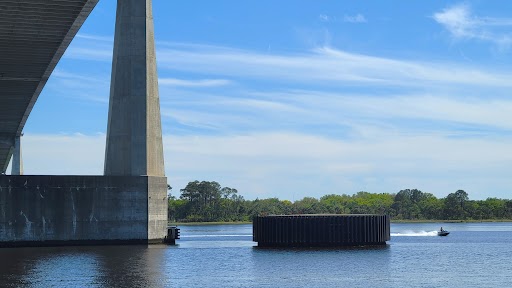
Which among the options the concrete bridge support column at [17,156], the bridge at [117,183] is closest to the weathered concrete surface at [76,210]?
the bridge at [117,183]

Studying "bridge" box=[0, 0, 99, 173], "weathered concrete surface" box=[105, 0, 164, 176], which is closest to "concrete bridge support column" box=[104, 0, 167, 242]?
"weathered concrete surface" box=[105, 0, 164, 176]

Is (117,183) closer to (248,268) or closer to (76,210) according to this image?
(76,210)

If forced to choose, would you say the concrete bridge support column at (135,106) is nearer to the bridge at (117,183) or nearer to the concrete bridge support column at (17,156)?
the bridge at (117,183)

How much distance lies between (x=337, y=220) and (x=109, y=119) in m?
18.3

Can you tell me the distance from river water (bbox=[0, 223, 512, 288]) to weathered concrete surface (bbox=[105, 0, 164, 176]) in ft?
21.2

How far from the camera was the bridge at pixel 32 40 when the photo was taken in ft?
180

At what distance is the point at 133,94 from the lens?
213 ft

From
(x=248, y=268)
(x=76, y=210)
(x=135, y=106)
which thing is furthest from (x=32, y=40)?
(x=248, y=268)

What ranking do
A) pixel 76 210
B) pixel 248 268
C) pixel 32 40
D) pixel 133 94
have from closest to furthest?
pixel 248 268 → pixel 32 40 → pixel 76 210 → pixel 133 94

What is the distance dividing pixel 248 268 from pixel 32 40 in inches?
990

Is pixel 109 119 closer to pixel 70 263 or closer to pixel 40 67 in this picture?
pixel 40 67

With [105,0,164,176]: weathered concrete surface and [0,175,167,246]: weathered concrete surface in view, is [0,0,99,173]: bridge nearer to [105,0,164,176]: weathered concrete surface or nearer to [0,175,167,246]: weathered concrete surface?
[105,0,164,176]: weathered concrete surface

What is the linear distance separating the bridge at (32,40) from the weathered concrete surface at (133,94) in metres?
4.13

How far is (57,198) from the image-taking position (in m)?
64.4
